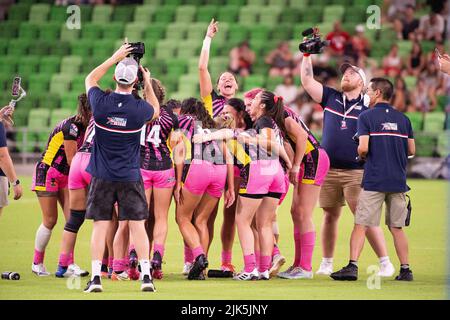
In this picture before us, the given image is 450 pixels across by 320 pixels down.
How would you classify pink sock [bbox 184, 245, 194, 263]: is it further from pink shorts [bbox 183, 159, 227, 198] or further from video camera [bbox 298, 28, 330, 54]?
video camera [bbox 298, 28, 330, 54]

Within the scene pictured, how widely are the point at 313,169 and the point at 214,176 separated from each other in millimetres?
1023

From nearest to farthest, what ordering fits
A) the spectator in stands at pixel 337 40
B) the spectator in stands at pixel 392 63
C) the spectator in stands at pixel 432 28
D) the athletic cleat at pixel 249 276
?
the athletic cleat at pixel 249 276
the spectator in stands at pixel 392 63
the spectator in stands at pixel 337 40
the spectator in stands at pixel 432 28

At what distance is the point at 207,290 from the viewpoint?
9.35 metres

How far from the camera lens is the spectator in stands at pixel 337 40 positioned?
75.9 feet

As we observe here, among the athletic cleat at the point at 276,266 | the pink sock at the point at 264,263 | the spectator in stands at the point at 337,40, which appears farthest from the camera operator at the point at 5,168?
the spectator in stands at the point at 337,40

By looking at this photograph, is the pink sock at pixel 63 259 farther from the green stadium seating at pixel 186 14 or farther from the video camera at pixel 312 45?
the green stadium seating at pixel 186 14

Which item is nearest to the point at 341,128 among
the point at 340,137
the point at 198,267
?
the point at 340,137

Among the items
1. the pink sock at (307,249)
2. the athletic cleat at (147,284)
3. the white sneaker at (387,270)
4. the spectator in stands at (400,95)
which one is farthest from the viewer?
the spectator in stands at (400,95)

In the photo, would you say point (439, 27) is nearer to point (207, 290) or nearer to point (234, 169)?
point (234, 169)

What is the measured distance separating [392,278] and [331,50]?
44.4 ft

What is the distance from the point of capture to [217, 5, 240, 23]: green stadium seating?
2625 cm

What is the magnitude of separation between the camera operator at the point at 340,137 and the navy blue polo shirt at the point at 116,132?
2.41m

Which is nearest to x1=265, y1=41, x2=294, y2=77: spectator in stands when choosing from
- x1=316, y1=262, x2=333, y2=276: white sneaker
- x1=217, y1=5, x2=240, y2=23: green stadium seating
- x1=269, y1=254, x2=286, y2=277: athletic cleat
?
x1=217, y1=5, x2=240, y2=23: green stadium seating

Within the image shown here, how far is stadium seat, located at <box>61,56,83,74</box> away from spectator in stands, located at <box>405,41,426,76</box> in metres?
7.96
